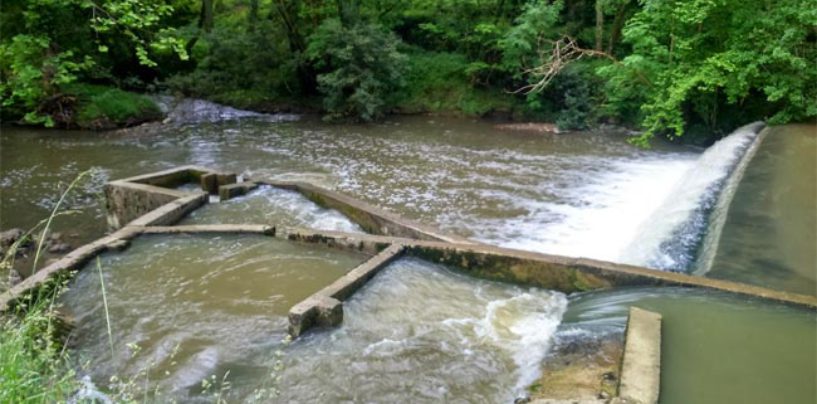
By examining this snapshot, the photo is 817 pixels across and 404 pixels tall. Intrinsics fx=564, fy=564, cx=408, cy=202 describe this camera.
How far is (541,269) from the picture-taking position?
603 cm

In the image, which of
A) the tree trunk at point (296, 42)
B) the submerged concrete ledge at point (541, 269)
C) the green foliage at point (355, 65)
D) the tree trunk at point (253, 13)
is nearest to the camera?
the submerged concrete ledge at point (541, 269)

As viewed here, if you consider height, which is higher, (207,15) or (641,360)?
(207,15)

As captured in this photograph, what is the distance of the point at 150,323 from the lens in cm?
516

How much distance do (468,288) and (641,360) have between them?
2212 millimetres

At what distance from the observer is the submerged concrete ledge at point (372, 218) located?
7102mm

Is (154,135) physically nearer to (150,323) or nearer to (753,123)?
(150,323)

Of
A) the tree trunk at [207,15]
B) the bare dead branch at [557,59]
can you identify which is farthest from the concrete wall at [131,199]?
the tree trunk at [207,15]

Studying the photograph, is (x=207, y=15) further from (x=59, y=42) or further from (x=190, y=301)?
(x=190, y=301)

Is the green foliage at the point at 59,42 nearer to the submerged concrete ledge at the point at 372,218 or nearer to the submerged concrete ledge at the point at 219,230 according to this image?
the submerged concrete ledge at the point at 219,230

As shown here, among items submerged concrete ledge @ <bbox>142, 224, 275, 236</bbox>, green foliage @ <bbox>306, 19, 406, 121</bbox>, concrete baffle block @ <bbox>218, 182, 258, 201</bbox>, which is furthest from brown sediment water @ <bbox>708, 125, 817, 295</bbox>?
green foliage @ <bbox>306, 19, 406, 121</bbox>

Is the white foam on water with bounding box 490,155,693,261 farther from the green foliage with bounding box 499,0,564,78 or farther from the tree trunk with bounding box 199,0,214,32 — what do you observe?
the tree trunk with bounding box 199,0,214,32

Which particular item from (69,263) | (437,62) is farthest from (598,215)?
(437,62)

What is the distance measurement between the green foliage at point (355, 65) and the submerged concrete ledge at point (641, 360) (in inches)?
557

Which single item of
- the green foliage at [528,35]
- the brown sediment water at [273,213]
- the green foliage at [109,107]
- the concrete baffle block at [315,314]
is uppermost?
A: the green foliage at [528,35]
